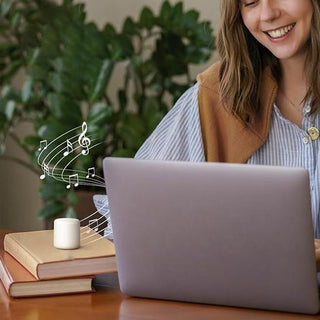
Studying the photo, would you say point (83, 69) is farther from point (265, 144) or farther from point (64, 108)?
point (265, 144)

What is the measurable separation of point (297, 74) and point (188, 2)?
2.32 metres

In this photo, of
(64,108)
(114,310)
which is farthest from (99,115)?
(114,310)

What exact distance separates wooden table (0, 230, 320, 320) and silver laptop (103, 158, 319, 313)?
2cm

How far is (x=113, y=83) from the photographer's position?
4.74m

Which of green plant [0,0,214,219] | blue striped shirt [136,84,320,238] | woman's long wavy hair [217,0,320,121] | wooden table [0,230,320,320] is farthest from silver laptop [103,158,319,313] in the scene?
green plant [0,0,214,219]

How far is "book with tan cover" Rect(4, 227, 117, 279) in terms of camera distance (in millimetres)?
1656

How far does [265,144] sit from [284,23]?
0.30 metres

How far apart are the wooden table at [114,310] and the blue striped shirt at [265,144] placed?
0.63 meters

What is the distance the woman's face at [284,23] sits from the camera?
2164 millimetres

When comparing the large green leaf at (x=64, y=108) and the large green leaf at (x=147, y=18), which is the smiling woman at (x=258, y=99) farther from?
the large green leaf at (x=147, y=18)

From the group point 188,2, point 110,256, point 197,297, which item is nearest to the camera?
point 197,297

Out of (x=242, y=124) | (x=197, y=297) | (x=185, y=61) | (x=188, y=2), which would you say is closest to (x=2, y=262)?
(x=197, y=297)

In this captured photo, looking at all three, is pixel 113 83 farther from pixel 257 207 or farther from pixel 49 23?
pixel 257 207

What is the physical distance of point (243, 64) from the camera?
7.47ft
